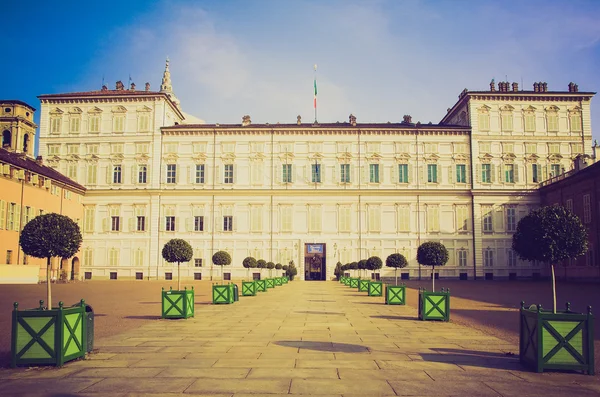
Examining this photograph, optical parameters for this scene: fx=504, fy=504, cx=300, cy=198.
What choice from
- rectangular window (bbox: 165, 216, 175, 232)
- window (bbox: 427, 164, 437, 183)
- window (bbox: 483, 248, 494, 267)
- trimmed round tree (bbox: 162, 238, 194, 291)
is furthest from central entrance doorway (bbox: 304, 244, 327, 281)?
trimmed round tree (bbox: 162, 238, 194, 291)

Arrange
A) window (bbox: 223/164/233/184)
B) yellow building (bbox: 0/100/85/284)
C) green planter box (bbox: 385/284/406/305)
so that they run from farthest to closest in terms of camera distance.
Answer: window (bbox: 223/164/233/184) → yellow building (bbox: 0/100/85/284) → green planter box (bbox: 385/284/406/305)

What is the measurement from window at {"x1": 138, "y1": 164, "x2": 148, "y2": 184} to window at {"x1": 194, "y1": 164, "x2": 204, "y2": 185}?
5.71 m

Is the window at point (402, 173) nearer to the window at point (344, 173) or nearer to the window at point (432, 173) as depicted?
the window at point (432, 173)

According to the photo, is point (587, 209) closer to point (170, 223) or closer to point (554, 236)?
point (554, 236)

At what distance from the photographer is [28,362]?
959 cm

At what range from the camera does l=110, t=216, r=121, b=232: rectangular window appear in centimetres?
5731

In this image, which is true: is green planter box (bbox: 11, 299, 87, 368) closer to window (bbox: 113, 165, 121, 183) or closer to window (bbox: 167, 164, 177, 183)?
window (bbox: 167, 164, 177, 183)

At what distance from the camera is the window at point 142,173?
57.6 m

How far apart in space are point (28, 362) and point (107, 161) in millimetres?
51735

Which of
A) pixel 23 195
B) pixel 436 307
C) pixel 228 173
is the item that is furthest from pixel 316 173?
pixel 436 307

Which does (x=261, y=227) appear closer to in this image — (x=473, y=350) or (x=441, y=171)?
(x=441, y=171)

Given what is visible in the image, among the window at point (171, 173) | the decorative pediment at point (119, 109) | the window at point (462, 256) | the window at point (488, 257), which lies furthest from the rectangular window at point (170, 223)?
the window at point (488, 257)

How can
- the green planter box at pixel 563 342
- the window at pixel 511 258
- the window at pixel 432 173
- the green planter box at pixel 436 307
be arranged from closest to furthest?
the green planter box at pixel 563 342
the green planter box at pixel 436 307
the window at pixel 511 258
the window at pixel 432 173

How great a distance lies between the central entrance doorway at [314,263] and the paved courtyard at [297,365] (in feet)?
133
